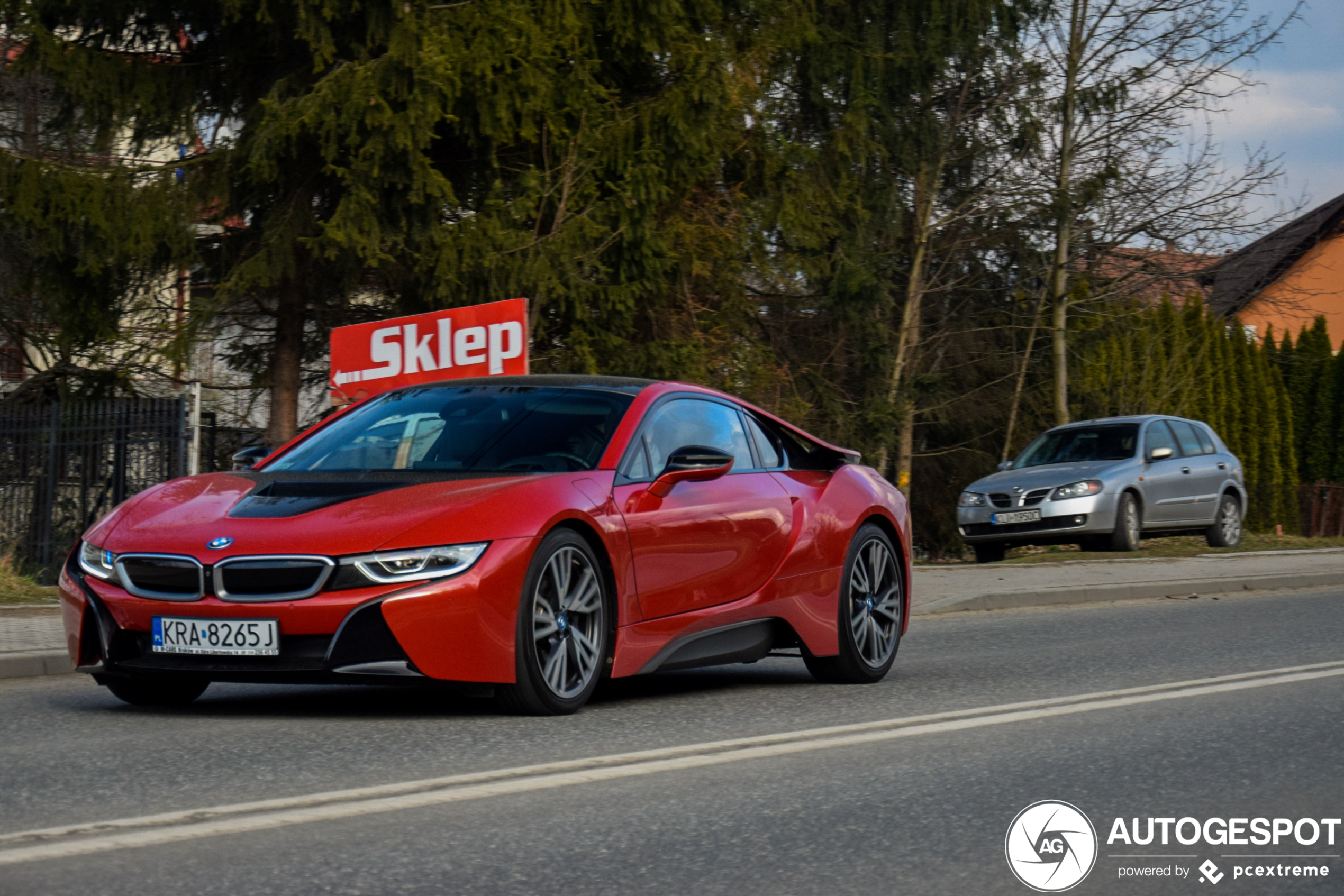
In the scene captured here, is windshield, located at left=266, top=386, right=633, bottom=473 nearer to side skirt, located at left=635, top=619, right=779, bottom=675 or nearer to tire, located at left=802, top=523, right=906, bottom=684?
side skirt, located at left=635, top=619, right=779, bottom=675

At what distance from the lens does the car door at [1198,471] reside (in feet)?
69.6

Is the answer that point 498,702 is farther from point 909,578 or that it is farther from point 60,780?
point 909,578

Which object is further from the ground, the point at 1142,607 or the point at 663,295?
the point at 663,295

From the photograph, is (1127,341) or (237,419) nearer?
(237,419)

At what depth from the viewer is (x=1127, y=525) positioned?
65.1 feet

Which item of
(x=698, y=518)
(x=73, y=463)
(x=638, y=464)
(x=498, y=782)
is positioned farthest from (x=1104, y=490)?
(x=498, y=782)

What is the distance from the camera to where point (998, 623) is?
12.7 metres

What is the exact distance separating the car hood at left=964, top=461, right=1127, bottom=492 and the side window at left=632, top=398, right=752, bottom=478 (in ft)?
39.2

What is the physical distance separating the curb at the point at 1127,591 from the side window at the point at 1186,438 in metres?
3.33

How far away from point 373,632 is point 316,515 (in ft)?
1.83

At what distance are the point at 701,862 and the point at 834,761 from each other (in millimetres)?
1720

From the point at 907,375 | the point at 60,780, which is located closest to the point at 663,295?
the point at 907,375

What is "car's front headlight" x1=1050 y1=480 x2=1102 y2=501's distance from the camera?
1945 cm

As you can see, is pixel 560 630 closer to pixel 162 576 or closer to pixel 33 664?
pixel 162 576
